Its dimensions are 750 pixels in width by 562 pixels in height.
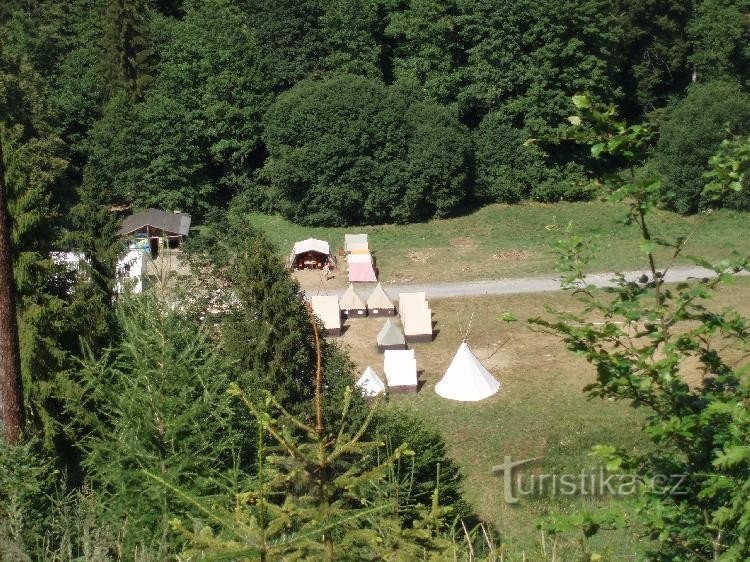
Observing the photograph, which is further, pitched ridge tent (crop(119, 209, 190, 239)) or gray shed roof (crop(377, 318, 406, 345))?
pitched ridge tent (crop(119, 209, 190, 239))

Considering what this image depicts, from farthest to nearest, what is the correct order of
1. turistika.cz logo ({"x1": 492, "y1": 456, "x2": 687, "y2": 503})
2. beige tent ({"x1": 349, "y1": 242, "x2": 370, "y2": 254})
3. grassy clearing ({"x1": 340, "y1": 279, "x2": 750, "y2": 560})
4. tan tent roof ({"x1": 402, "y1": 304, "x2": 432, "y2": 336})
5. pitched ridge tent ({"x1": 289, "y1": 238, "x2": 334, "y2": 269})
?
pitched ridge tent ({"x1": 289, "y1": 238, "x2": 334, "y2": 269}) < beige tent ({"x1": 349, "y1": 242, "x2": 370, "y2": 254}) < tan tent roof ({"x1": 402, "y1": 304, "x2": 432, "y2": 336}) < grassy clearing ({"x1": 340, "y1": 279, "x2": 750, "y2": 560}) < turistika.cz logo ({"x1": 492, "y1": 456, "x2": 687, "y2": 503})

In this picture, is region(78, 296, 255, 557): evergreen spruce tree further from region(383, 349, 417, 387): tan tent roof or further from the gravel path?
the gravel path

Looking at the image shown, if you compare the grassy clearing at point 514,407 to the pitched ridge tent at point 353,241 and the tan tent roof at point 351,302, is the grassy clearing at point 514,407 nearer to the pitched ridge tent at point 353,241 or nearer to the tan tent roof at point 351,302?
the tan tent roof at point 351,302

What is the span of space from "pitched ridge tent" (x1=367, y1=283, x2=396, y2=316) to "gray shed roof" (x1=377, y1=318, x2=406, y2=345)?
1981 mm

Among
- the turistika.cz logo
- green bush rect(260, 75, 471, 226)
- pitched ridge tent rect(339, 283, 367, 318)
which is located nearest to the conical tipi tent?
the turistika.cz logo

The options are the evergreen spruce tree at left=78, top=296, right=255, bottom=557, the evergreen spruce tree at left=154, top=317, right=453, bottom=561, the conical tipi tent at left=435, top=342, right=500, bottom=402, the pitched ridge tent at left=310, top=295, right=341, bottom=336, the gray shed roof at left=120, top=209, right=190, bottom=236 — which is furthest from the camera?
the gray shed roof at left=120, top=209, right=190, bottom=236

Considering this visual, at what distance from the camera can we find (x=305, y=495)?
3.55m

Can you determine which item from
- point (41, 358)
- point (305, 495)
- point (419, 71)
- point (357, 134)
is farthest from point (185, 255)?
point (419, 71)

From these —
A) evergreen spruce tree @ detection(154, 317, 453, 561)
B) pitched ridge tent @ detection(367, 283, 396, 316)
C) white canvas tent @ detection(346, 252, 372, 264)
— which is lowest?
pitched ridge tent @ detection(367, 283, 396, 316)

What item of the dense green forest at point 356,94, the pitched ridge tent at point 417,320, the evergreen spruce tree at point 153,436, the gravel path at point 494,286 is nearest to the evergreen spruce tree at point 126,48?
the dense green forest at point 356,94

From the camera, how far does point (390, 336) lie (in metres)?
21.9

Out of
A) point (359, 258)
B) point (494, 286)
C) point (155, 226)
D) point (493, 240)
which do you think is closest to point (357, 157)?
point (493, 240)

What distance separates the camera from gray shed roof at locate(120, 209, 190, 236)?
94.7 feet

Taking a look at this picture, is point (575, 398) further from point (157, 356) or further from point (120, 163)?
point (120, 163)
